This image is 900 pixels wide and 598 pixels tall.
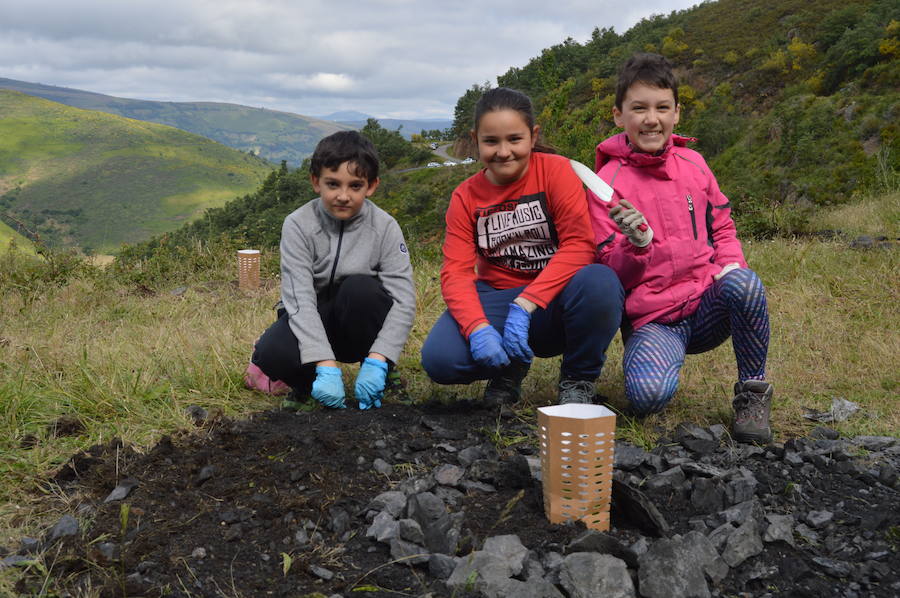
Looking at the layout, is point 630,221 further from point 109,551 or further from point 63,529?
point 63,529

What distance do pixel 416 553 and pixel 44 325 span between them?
4.20m

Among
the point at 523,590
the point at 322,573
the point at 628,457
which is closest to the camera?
the point at 523,590

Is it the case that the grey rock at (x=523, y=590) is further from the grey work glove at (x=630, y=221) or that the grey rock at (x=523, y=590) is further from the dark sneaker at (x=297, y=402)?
the dark sneaker at (x=297, y=402)

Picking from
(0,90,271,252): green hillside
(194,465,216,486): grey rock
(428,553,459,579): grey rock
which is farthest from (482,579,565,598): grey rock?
(0,90,271,252): green hillside

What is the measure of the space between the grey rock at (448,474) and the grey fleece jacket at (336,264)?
77cm

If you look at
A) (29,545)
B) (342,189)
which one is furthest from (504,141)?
(29,545)

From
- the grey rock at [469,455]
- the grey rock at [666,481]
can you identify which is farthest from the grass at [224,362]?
the grey rock at [469,455]

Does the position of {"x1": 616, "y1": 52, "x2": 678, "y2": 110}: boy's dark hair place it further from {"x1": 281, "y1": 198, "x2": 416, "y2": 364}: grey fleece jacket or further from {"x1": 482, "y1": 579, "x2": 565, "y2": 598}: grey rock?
{"x1": 482, "y1": 579, "x2": 565, "y2": 598}: grey rock

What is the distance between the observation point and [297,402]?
2807mm

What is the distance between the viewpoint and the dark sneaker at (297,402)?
276 centimetres

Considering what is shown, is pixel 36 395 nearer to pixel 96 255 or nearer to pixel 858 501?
pixel 858 501

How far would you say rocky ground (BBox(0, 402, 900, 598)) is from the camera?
1.47 m

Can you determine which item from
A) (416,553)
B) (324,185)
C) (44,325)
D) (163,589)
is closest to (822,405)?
(416,553)

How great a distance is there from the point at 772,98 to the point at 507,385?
81.4ft
